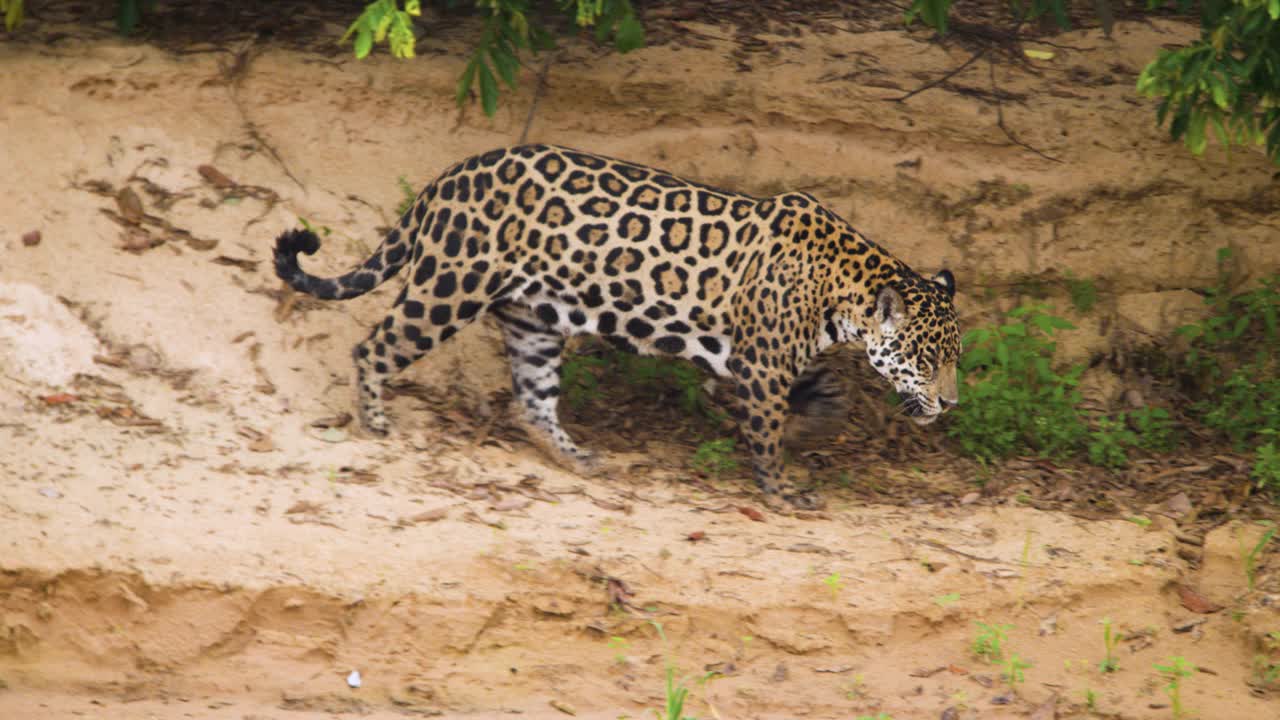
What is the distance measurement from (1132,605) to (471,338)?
Answer: 3.96m

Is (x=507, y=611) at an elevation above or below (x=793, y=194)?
below

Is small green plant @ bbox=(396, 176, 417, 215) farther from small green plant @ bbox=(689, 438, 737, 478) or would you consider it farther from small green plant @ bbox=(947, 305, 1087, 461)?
small green plant @ bbox=(947, 305, 1087, 461)

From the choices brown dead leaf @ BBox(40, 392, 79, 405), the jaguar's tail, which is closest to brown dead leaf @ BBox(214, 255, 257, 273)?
the jaguar's tail

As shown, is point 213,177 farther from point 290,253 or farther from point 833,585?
point 833,585

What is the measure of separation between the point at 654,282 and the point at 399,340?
138 cm

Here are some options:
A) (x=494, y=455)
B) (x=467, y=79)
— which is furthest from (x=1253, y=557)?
(x=467, y=79)

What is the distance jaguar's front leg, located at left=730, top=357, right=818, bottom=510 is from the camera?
7348mm

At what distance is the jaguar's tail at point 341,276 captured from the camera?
7199 mm

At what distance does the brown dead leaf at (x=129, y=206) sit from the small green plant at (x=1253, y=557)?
250 inches

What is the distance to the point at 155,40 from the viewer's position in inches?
344

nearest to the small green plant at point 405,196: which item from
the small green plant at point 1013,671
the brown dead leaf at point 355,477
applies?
the brown dead leaf at point 355,477

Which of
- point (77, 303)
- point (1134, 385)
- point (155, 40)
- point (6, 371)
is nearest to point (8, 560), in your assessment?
point (6, 371)

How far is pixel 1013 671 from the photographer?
21.6 ft

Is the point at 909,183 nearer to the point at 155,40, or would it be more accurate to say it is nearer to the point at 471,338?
the point at 471,338
